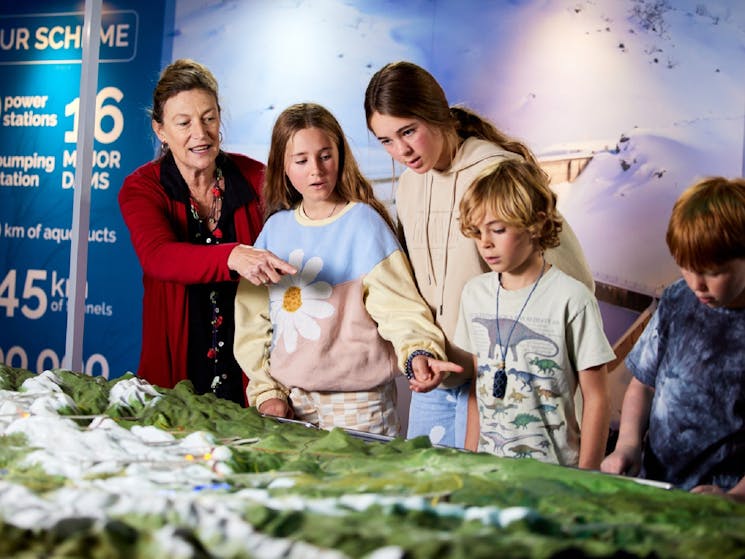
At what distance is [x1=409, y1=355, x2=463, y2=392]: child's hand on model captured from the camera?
2.35 meters

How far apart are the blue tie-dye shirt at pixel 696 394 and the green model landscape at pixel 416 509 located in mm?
425

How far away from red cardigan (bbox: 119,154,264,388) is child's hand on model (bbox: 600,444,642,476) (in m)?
1.44

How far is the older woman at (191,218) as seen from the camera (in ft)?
9.78

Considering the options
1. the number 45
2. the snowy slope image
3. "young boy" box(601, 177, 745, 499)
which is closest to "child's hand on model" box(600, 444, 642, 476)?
"young boy" box(601, 177, 745, 499)

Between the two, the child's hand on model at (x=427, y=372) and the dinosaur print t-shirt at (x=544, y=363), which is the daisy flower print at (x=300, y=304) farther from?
the dinosaur print t-shirt at (x=544, y=363)

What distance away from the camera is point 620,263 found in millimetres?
3986

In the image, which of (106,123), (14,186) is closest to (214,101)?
(106,123)

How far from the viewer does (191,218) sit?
3.02 m

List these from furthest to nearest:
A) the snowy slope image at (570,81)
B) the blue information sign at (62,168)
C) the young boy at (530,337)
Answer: the blue information sign at (62,168) < the snowy slope image at (570,81) < the young boy at (530,337)

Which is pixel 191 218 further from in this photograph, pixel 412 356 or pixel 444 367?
pixel 444 367

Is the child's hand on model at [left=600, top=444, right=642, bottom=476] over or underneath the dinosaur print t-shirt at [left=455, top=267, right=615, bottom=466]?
underneath

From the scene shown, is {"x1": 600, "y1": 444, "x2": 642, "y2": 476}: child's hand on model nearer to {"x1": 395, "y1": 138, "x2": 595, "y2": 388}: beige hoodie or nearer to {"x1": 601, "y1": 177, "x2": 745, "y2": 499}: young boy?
{"x1": 601, "y1": 177, "x2": 745, "y2": 499}: young boy

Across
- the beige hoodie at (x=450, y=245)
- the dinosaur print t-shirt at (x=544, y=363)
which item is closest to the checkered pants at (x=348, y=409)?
the beige hoodie at (x=450, y=245)

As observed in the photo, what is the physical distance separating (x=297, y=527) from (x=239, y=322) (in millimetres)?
1581
